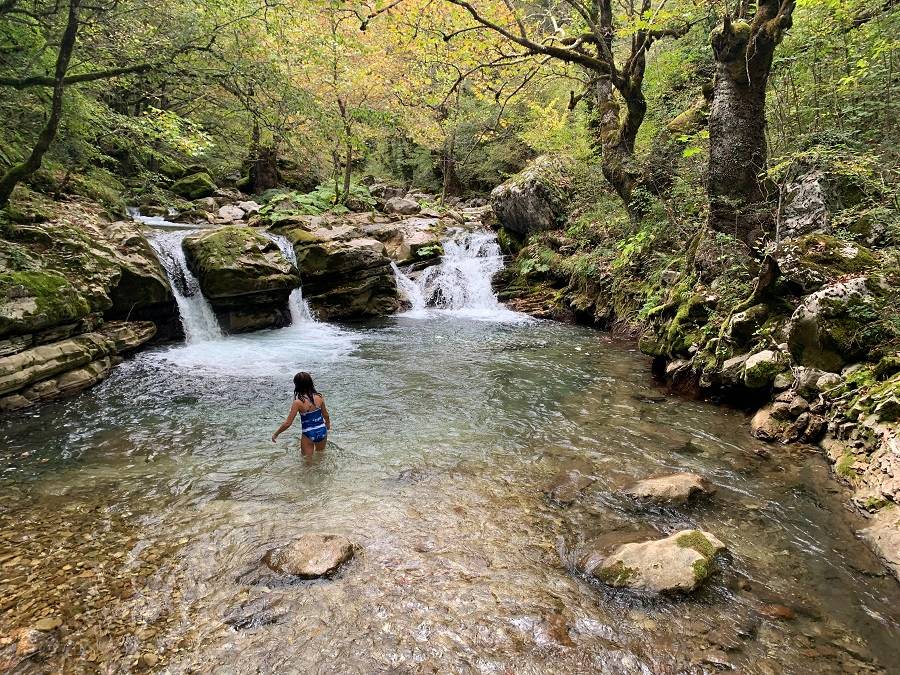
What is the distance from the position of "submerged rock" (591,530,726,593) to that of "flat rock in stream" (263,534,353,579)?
212 cm

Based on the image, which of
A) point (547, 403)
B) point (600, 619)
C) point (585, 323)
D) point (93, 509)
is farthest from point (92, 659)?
point (585, 323)

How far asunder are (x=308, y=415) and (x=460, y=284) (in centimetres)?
1282

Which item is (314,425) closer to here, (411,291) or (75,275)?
(75,275)

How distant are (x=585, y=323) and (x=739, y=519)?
1026 centimetres

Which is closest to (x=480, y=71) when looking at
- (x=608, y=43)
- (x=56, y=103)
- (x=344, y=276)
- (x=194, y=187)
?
(x=608, y=43)

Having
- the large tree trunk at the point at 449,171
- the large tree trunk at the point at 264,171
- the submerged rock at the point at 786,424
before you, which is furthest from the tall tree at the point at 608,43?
the large tree trunk at the point at 264,171

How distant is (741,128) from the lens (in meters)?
7.82

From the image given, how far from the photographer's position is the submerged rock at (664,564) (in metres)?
3.36

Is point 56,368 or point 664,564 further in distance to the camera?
point 56,368

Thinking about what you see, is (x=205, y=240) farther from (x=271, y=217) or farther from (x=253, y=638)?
(x=253, y=638)

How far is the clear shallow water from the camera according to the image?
2904 mm

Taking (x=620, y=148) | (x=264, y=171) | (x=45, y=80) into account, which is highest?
(x=264, y=171)

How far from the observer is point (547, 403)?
7.59m

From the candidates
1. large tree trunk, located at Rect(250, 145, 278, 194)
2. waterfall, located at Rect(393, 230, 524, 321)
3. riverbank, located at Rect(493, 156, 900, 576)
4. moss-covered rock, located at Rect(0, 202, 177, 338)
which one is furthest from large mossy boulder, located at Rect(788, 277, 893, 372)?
large tree trunk, located at Rect(250, 145, 278, 194)
